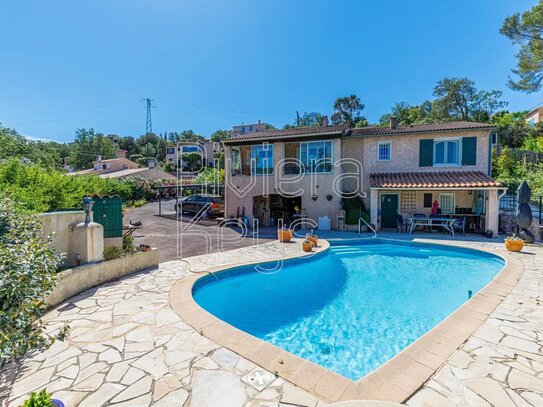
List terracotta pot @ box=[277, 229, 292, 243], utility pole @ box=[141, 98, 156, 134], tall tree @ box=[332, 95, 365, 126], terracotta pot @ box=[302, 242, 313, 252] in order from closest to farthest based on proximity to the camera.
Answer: terracotta pot @ box=[302, 242, 313, 252], terracotta pot @ box=[277, 229, 292, 243], tall tree @ box=[332, 95, 365, 126], utility pole @ box=[141, 98, 156, 134]

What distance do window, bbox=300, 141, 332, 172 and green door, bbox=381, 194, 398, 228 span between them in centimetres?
438

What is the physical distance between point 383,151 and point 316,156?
15.4 ft

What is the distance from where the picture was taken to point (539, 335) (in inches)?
180

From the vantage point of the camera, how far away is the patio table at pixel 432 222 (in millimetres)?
15430

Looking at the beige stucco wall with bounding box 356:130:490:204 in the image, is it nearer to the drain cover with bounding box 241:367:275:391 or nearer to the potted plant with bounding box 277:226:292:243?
the potted plant with bounding box 277:226:292:243

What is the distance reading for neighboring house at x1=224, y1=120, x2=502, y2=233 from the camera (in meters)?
16.2

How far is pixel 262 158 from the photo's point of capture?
1942 centimetres

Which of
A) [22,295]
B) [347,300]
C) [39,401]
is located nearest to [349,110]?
[347,300]

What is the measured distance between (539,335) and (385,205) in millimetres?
13973

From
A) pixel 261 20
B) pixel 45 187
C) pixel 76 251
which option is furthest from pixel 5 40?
pixel 76 251

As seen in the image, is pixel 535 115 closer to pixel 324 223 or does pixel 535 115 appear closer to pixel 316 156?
pixel 316 156

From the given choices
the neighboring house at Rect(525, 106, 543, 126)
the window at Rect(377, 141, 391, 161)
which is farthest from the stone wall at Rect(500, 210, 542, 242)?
the neighboring house at Rect(525, 106, 543, 126)

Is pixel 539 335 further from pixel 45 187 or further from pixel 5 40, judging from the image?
pixel 5 40

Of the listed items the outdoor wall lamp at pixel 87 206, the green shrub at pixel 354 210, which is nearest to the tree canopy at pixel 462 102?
the green shrub at pixel 354 210
